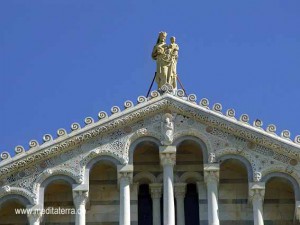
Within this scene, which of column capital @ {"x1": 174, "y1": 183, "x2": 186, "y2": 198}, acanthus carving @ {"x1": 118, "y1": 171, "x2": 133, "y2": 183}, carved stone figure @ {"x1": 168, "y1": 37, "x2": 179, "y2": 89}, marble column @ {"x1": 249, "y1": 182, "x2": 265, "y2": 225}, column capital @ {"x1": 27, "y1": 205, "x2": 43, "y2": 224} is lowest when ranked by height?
column capital @ {"x1": 27, "y1": 205, "x2": 43, "y2": 224}

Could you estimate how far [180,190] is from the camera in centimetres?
2972

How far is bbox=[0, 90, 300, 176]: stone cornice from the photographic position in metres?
29.4

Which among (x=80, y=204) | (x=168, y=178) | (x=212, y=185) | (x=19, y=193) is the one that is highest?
(x=168, y=178)

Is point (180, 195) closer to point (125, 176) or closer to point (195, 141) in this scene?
point (195, 141)

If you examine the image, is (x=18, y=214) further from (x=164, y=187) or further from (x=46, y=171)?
(x=164, y=187)

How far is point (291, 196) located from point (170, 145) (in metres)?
2.50

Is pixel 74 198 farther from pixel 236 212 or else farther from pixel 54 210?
pixel 236 212

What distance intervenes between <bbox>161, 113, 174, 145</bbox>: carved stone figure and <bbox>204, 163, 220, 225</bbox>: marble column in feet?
2.78

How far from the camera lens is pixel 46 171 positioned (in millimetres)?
29297

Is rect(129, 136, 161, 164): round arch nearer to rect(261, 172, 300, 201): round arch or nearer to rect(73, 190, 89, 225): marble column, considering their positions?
rect(73, 190, 89, 225): marble column

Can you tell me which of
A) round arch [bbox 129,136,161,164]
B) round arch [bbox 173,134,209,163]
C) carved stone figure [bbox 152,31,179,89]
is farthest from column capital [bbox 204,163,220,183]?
carved stone figure [bbox 152,31,179,89]

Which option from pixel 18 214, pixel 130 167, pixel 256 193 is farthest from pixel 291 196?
pixel 18 214

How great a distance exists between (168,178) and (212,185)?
0.83 metres

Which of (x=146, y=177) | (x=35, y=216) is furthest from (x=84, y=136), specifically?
(x=35, y=216)
